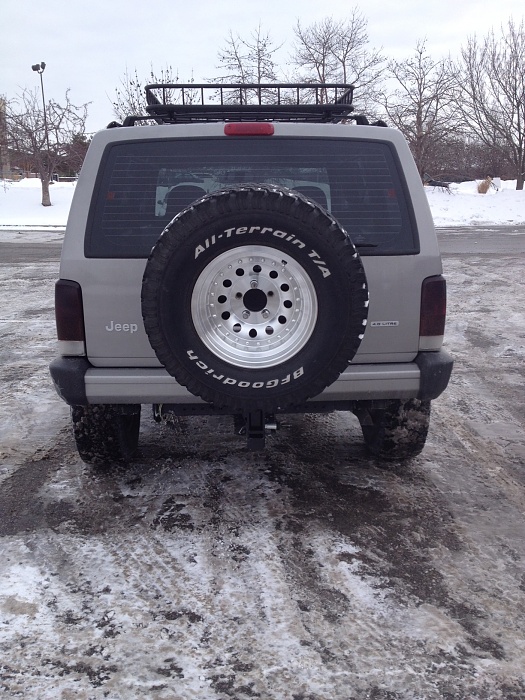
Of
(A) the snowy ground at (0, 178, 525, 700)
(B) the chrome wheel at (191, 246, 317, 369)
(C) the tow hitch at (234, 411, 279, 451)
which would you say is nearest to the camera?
(A) the snowy ground at (0, 178, 525, 700)

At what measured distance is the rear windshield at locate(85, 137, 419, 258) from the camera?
3.46 meters

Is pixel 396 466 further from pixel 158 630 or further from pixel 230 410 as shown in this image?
pixel 158 630

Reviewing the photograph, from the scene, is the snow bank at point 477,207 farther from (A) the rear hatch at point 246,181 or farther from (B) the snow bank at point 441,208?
(A) the rear hatch at point 246,181

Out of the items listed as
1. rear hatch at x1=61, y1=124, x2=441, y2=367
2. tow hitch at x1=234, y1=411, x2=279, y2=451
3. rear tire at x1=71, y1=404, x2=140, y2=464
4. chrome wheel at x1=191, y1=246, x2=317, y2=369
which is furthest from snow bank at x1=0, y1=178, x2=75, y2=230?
chrome wheel at x1=191, y1=246, x2=317, y2=369

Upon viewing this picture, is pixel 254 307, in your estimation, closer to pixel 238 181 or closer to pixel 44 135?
pixel 238 181

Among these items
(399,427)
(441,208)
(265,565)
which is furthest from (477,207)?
(265,565)

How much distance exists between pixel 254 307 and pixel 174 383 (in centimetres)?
63

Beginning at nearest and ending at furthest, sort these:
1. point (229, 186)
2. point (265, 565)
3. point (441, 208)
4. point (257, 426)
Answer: point (265, 565), point (229, 186), point (257, 426), point (441, 208)

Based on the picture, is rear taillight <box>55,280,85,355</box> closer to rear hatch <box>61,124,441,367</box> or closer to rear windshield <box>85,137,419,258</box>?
rear hatch <box>61,124,441,367</box>

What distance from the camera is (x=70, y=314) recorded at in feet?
11.2

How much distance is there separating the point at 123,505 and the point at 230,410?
2.63ft

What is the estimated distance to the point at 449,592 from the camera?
9.32 feet

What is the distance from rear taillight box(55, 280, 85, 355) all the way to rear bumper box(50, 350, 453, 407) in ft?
0.33

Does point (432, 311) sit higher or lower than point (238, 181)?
lower
